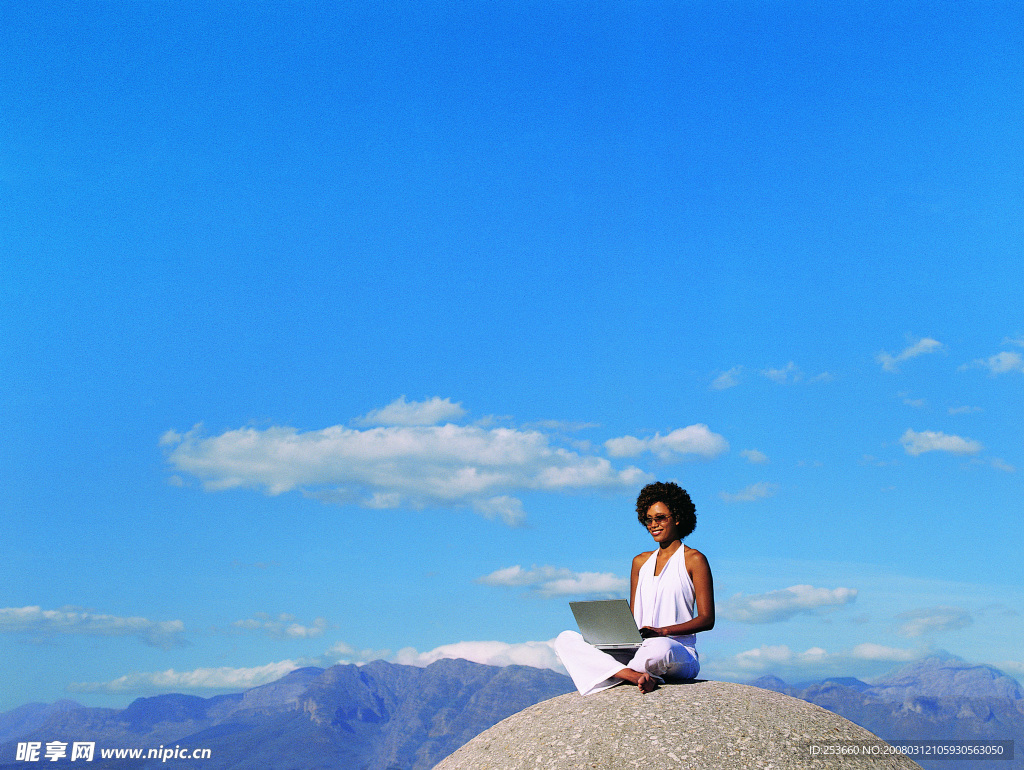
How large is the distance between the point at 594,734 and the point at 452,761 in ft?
8.27

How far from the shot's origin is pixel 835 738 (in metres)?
11.3

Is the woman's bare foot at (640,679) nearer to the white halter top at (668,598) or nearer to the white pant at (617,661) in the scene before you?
Answer: the white pant at (617,661)

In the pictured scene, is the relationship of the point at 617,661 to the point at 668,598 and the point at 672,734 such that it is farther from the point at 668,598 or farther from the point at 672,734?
the point at 672,734

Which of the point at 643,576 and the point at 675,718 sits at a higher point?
the point at 643,576

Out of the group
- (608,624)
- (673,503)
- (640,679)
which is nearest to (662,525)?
(673,503)

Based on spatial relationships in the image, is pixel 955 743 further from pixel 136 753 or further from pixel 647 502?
pixel 136 753

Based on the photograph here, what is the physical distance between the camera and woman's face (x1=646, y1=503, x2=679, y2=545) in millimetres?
12617

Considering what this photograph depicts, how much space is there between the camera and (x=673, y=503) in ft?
42.2

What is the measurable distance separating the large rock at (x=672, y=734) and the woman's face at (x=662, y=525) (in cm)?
203

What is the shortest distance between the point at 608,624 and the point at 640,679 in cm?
90

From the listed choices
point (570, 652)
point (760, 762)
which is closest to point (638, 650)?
point (570, 652)

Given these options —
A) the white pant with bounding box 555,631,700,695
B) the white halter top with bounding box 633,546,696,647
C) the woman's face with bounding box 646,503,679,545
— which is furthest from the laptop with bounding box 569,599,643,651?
the woman's face with bounding box 646,503,679,545

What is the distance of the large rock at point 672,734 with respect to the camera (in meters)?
10.3

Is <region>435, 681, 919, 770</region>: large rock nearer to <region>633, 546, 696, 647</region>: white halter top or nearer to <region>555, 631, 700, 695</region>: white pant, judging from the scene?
<region>555, 631, 700, 695</region>: white pant
